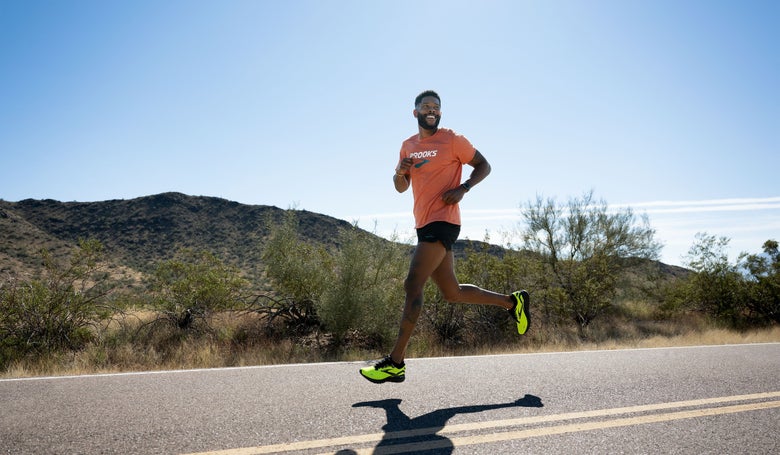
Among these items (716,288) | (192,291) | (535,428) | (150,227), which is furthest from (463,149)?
(150,227)

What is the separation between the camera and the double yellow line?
2539 millimetres

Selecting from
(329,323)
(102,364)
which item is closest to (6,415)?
(102,364)

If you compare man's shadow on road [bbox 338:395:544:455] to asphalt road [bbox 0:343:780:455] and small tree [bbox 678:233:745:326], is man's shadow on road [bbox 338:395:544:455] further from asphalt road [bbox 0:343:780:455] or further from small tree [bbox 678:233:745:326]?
small tree [bbox 678:233:745:326]

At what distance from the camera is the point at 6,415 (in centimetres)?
315

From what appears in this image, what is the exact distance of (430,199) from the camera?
4254mm

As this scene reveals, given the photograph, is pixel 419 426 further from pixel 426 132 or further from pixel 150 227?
pixel 150 227

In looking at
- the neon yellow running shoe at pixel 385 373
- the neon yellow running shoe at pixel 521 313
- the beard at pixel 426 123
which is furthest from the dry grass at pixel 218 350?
the beard at pixel 426 123

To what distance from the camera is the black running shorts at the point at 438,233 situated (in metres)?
4.12

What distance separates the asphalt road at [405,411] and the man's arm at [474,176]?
165 cm

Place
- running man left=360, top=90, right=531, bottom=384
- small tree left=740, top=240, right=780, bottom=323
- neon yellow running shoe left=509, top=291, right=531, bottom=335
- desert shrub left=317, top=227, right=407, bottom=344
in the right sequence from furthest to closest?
small tree left=740, top=240, right=780, bottom=323, desert shrub left=317, top=227, right=407, bottom=344, neon yellow running shoe left=509, top=291, right=531, bottom=335, running man left=360, top=90, right=531, bottom=384

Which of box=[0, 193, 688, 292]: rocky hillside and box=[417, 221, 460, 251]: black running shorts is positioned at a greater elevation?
box=[0, 193, 688, 292]: rocky hillside

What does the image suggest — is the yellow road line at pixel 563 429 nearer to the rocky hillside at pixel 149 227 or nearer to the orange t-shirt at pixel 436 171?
the orange t-shirt at pixel 436 171

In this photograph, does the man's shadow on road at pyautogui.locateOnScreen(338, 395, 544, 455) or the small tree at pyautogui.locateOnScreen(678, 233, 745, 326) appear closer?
the man's shadow on road at pyautogui.locateOnScreen(338, 395, 544, 455)

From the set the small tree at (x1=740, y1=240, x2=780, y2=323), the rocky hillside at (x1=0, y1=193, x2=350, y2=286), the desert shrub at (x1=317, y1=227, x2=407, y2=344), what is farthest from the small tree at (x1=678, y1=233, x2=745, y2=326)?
the rocky hillside at (x1=0, y1=193, x2=350, y2=286)
